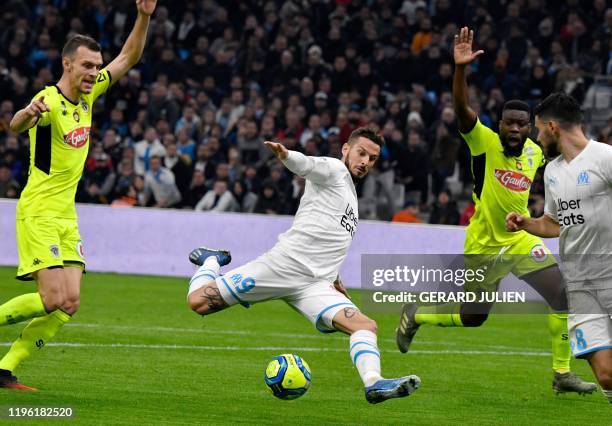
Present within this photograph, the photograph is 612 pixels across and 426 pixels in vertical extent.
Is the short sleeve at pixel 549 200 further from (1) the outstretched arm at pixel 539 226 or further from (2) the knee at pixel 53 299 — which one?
(2) the knee at pixel 53 299

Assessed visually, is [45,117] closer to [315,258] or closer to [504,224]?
[315,258]

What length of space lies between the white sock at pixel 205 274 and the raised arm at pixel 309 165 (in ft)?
4.14

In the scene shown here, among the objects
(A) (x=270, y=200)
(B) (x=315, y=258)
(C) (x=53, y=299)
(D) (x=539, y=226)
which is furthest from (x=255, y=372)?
(A) (x=270, y=200)

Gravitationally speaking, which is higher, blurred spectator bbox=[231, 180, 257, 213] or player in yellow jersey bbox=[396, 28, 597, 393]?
player in yellow jersey bbox=[396, 28, 597, 393]

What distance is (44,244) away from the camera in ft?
30.3

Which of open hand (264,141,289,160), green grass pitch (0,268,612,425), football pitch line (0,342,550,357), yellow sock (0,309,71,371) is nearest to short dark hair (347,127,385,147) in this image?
open hand (264,141,289,160)

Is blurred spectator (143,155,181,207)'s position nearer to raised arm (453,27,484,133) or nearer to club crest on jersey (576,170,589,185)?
raised arm (453,27,484,133)

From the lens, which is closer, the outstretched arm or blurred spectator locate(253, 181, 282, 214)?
the outstretched arm

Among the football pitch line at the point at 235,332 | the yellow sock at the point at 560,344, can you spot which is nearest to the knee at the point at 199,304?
the yellow sock at the point at 560,344

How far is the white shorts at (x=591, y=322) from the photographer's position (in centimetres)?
806

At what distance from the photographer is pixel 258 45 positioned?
26.6m

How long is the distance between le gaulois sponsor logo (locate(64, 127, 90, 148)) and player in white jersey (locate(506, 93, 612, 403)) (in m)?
3.52

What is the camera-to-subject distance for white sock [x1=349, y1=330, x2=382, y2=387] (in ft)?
27.5

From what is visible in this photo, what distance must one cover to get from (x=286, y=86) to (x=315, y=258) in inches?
649
